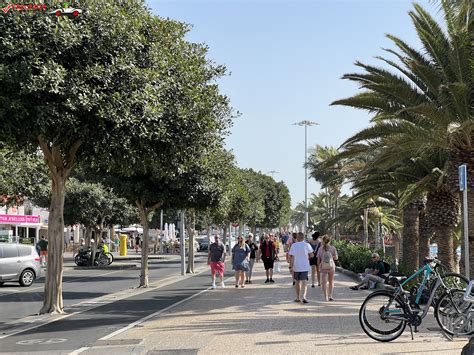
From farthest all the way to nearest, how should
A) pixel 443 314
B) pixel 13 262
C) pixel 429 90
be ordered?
1. pixel 13 262
2. pixel 429 90
3. pixel 443 314

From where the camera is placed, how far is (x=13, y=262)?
2372cm

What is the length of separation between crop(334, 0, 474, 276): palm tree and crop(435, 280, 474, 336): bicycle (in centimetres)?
457

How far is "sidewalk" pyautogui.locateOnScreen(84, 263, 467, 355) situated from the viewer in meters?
9.09

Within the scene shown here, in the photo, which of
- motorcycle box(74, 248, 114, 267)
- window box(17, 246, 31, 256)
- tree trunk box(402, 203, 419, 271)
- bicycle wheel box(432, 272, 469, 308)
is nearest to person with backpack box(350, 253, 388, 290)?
tree trunk box(402, 203, 419, 271)

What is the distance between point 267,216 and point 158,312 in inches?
2409

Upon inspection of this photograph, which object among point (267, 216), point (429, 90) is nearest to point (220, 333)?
point (429, 90)

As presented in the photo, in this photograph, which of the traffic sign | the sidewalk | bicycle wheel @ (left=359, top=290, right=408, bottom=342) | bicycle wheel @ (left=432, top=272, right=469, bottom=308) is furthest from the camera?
the traffic sign

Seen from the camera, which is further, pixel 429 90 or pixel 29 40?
pixel 429 90

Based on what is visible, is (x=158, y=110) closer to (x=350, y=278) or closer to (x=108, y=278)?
(x=350, y=278)

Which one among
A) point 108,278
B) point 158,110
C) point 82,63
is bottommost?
point 108,278

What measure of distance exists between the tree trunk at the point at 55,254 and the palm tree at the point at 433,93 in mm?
7164

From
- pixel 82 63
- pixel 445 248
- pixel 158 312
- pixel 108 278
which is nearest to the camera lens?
pixel 82 63

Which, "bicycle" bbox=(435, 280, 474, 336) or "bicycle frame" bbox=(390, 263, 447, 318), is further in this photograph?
"bicycle frame" bbox=(390, 263, 447, 318)
